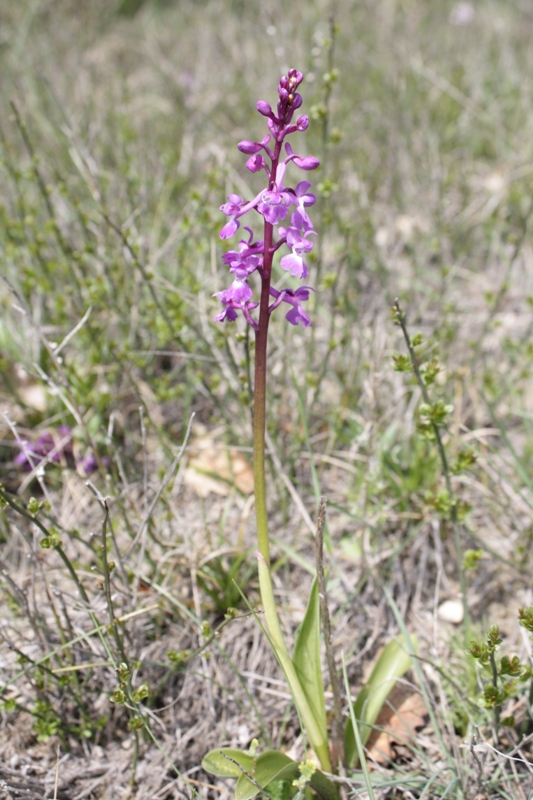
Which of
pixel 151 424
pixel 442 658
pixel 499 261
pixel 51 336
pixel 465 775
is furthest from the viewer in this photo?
pixel 499 261

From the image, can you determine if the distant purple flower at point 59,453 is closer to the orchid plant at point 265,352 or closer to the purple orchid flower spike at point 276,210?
the orchid plant at point 265,352

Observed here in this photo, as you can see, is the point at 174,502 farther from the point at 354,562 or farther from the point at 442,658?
the point at 442,658

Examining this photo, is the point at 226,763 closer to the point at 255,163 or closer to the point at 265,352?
the point at 265,352

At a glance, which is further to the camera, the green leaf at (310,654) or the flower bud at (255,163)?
the green leaf at (310,654)

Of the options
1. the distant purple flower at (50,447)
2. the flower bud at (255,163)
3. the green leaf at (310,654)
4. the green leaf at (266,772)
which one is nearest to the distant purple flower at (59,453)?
the distant purple flower at (50,447)

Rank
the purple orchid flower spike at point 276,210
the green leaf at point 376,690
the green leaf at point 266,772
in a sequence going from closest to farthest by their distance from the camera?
the purple orchid flower spike at point 276,210
the green leaf at point 266,772
the green leaf at point 376,690

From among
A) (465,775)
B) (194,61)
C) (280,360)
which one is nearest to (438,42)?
(194,61)

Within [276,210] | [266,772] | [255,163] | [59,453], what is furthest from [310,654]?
[59,453]
